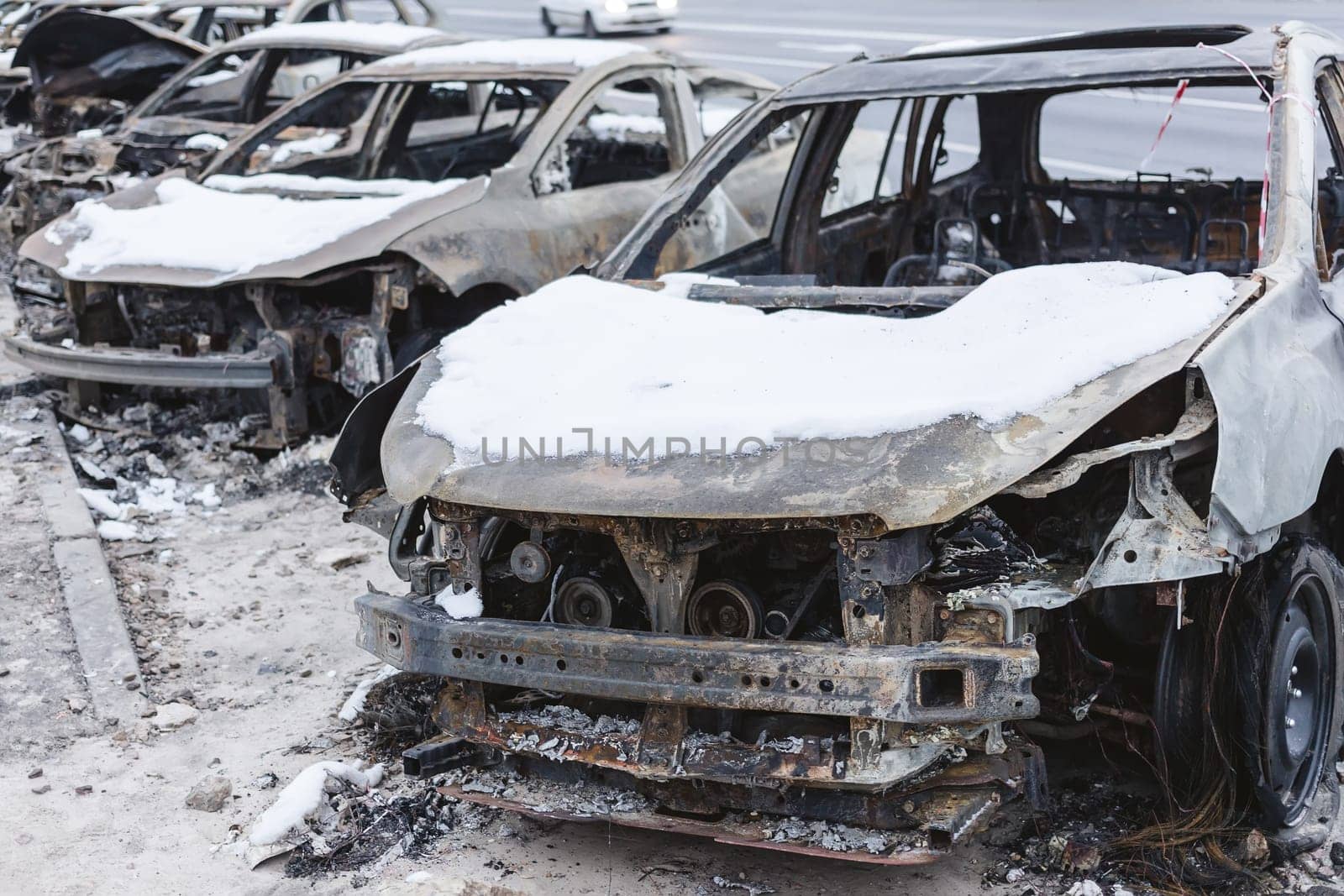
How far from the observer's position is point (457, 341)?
4.54 meters

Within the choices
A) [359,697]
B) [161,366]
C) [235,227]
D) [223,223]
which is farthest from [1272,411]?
[223,223]

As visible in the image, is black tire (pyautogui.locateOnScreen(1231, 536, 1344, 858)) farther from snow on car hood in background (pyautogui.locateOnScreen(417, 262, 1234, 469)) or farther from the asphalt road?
the asphalt road

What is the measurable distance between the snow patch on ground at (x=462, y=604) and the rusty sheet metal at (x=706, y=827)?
44cm

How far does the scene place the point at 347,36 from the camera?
9.51m

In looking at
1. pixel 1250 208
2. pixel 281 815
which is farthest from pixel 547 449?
pixel 1250 208

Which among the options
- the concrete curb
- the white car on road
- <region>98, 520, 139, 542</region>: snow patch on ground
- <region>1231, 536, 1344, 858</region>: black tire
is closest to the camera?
<region>1231, 536, 1344, 858</region>: black tire

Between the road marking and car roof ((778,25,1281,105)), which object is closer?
car roof ((778,25,1281,105))

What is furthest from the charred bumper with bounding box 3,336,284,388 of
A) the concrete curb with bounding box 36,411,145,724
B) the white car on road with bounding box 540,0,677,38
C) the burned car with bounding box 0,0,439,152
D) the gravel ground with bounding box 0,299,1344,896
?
the white car on road with bounding box 540,0,677,38

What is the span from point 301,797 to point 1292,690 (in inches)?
101

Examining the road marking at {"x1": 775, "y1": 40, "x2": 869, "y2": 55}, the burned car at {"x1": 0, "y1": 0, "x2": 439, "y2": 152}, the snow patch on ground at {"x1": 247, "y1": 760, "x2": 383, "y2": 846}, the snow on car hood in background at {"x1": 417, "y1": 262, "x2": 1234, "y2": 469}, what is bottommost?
the snow patch on ground at {"x1": 247, "y1": 760, "x2": 383, "y2": 846}

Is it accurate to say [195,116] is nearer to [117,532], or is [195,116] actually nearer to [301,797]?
[117,532]

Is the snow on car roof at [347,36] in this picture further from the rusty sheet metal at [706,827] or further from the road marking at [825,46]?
the road marking at [825,46]

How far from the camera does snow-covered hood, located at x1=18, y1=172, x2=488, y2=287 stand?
6.98 metres

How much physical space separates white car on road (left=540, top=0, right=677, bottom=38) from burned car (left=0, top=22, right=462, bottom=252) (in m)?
11.7
